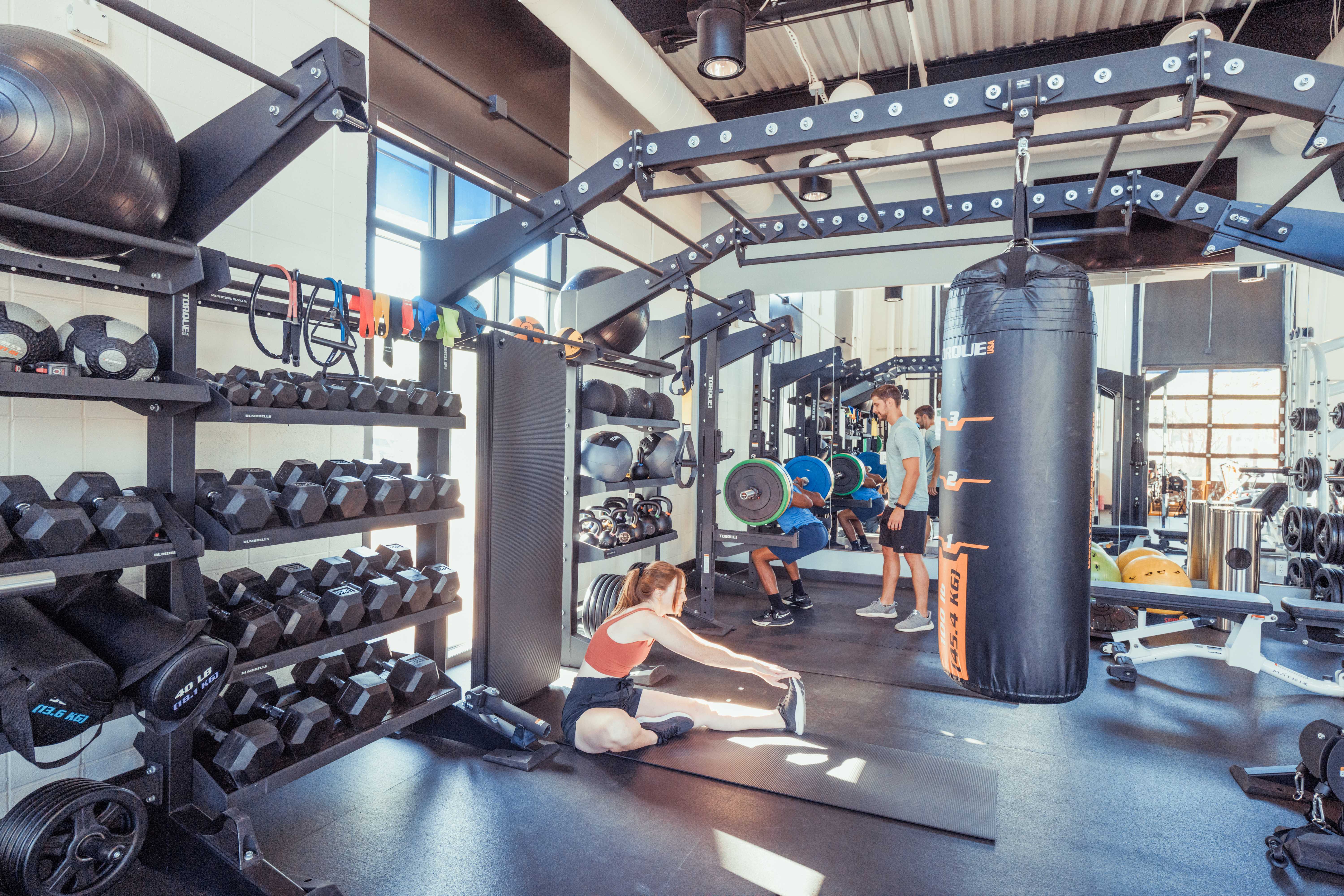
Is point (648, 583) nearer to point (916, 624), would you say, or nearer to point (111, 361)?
point (111, 361)

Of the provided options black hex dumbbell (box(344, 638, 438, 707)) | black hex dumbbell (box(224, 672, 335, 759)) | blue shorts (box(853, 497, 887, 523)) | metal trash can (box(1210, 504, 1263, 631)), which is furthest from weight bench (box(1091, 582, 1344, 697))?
black hex dumbbell (box(224, 672, 335, 759))

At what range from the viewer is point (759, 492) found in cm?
531

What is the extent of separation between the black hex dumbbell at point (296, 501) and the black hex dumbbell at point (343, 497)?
0.06 m

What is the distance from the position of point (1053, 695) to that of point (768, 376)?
5770 millimetres

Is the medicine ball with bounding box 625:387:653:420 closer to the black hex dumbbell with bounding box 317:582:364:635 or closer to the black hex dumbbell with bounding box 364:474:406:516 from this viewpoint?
the black hex dumbbell with bounding box 364:474:406:516

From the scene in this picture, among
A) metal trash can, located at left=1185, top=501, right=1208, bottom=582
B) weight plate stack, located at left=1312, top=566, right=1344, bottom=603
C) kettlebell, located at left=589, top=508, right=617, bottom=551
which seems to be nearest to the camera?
weight plate stack, located at left=1312, top=566, right=1344, bottom=603

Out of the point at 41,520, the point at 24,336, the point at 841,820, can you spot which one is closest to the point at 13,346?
the point at 24,336

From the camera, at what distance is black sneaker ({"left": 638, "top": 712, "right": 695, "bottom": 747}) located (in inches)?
128

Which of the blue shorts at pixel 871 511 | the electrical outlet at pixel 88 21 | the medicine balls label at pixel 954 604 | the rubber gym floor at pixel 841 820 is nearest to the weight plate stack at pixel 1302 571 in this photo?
the rubber gym floor at pixel 841 820

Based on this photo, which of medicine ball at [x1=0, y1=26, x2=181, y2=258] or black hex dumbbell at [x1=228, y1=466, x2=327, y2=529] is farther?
black hex dumbbell at [x1=228, y1=466, x2=327, y2=529]

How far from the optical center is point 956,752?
3.27 metres

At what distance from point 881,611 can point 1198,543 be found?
2509 mm

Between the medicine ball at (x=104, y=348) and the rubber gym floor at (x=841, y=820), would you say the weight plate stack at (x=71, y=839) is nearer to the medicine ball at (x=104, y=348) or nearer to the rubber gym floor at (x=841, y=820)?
the rubber gym floor at (x=841, y=820)

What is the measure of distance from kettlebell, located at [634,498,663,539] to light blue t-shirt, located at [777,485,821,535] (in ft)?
3.01
